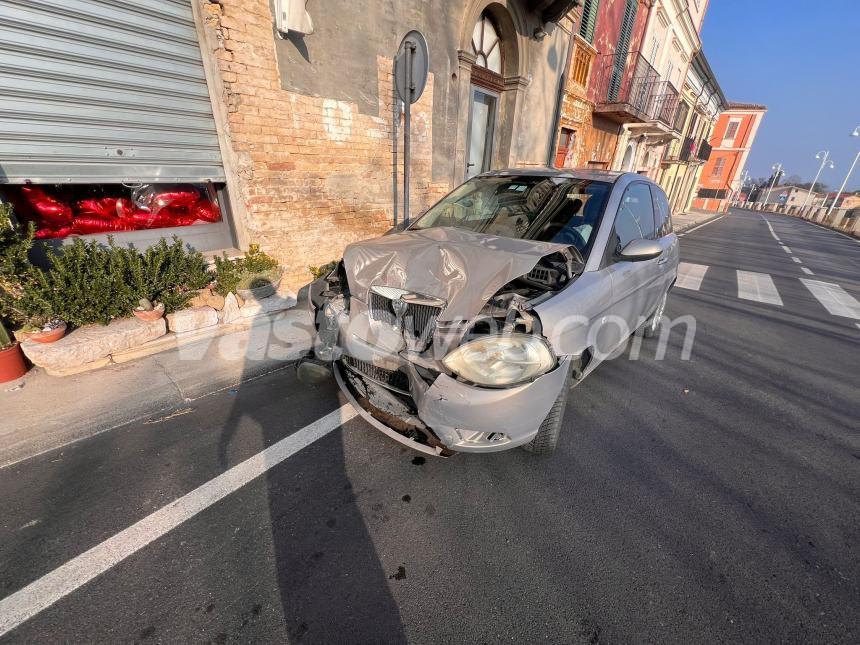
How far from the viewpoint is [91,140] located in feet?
10.9

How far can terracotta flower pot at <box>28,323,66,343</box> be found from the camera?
9.17 feet

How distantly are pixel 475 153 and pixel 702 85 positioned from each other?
1107 inches

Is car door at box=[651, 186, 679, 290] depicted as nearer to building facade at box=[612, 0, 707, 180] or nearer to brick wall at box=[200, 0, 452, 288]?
brick wall at box=[200, 0, 452, 288]

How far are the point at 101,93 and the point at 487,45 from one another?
7032mm

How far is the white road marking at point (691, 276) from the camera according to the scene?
22.9 feet

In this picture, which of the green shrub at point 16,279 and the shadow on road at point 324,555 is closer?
the shadow on road at point 324,555

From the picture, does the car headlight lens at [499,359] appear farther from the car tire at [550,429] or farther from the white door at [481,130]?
the white door at [481,130]

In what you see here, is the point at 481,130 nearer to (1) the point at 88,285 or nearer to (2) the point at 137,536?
(1) the point at 88,285

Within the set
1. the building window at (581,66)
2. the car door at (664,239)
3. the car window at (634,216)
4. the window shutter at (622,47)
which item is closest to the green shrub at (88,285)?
the car window at (634,216)

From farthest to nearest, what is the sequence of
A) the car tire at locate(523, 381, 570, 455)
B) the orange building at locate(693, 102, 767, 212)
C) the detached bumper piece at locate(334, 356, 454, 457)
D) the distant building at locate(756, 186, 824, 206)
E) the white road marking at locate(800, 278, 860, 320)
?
the distant building at locate(756, 186, 824, 206) < the orange building at locate(693, 102, 767, 212) < the white road marking at locate(800, 278, 860, 320) < the car tire at locate(523, 381, 570, 455) < the detached bumper piece at locate(334, 356, 454, 457)

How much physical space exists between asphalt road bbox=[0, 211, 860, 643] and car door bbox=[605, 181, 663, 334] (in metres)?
0.86

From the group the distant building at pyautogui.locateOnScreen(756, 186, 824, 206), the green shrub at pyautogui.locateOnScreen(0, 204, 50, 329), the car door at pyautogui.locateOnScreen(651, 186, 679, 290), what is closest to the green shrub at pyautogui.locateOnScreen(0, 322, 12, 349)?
the green shrub at pyautogui.locateOnScreen(0, 204, 50, 329)

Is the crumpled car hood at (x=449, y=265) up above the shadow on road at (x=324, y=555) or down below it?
above

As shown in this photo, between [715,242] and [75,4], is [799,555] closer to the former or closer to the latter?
[75,4]
